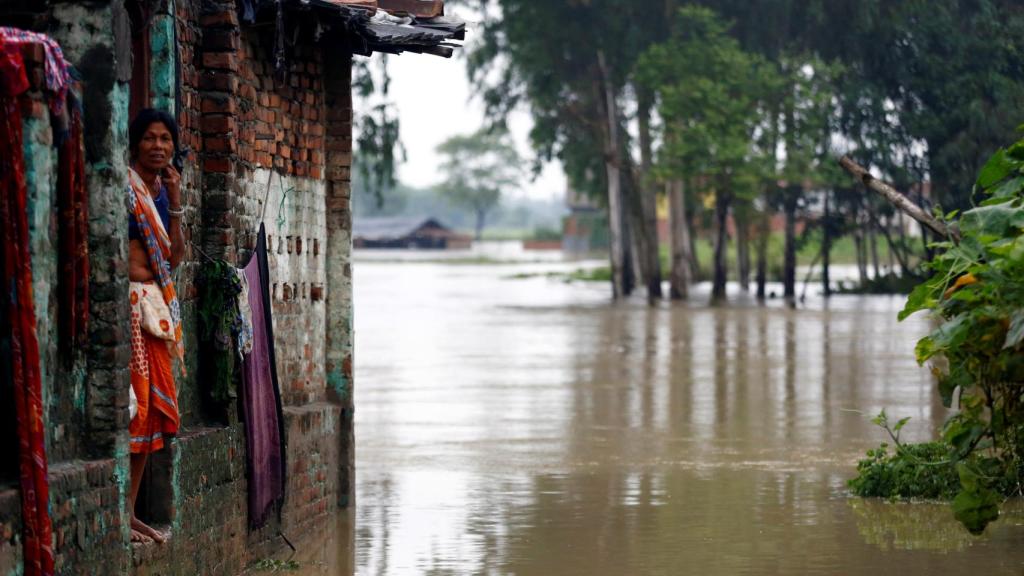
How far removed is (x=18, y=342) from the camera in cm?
594

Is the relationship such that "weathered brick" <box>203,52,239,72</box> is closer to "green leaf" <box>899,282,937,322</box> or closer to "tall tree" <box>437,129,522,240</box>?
"green leaf" <box>899,282,937,322</box>

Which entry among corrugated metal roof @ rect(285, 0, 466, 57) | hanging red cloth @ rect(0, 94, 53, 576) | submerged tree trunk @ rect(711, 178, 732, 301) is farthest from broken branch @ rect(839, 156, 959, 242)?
submerged tree trunk @ rect(711, 178, 732, 301)

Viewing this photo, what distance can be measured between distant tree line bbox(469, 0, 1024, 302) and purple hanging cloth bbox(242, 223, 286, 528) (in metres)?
26.4

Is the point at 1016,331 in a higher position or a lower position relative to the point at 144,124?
lower

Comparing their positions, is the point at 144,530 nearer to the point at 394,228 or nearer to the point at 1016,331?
the point at 1016,331

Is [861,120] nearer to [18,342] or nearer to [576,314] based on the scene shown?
[576,314]

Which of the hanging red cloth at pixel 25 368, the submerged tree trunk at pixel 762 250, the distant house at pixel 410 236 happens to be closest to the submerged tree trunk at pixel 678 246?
the submerged tree trunk at pixel 762 250

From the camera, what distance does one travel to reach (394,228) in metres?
114

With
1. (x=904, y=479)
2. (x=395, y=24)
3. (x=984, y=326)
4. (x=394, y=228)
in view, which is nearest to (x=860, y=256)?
(x=904, y=479)

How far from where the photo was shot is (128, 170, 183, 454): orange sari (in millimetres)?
7098

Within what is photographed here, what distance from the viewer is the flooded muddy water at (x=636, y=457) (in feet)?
30.2

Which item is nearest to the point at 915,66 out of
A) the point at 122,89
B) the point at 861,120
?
the point at 861,120

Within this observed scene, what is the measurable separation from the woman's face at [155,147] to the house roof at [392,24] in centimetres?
182

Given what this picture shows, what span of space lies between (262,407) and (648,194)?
32.7 meters
